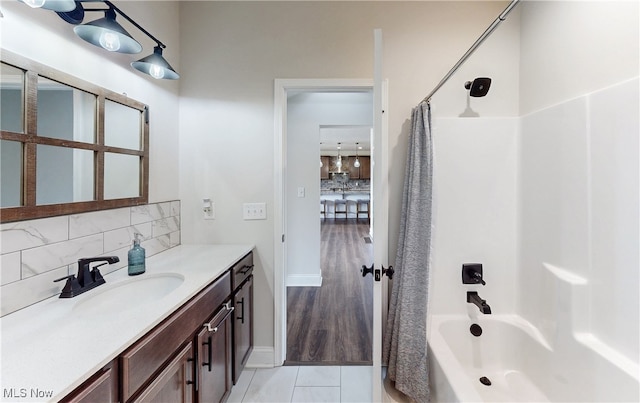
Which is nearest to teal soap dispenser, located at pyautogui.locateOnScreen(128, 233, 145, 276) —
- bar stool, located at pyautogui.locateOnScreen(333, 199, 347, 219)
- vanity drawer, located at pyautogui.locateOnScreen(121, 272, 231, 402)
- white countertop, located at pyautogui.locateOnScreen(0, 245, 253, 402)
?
white countertop, located at pyautogui.locateOnScreen(0, 245, 253, 402)

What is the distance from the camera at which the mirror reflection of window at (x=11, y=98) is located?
97 centimetres

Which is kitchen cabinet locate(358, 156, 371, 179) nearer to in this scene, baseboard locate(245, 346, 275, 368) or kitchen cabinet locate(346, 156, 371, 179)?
kitchen cabinet locate(346, 156, 371, 179)

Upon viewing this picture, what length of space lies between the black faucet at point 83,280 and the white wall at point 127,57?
2.10 ft

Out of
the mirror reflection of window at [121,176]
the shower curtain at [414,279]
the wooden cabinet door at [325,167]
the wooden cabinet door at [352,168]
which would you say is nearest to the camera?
the mirror reflection of window at [121,176]

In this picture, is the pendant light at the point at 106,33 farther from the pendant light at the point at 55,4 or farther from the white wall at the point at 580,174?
the white wall at the point at 580,174

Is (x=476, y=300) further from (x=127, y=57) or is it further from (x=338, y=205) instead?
(x=338, y=205)

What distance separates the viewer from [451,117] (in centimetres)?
186

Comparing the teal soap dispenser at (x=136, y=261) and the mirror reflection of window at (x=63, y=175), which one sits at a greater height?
the mirror reflection of window at (x=63, y=175)

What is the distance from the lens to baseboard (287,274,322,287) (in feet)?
11.5

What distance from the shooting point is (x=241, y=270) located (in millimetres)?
1771

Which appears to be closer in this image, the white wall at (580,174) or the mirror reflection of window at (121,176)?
the white wall at (580,174)

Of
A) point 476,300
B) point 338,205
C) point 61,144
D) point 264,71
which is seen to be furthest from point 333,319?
point 338,205

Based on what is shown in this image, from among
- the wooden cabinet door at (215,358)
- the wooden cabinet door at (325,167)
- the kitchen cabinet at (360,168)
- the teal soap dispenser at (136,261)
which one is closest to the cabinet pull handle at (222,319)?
the wooden cabinet door at (215,358)

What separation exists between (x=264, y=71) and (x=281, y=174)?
2.58 ft
